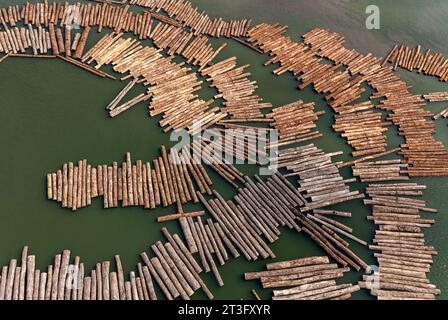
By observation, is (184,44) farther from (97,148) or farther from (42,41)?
(97,148)

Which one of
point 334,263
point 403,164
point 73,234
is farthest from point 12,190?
point 403,164

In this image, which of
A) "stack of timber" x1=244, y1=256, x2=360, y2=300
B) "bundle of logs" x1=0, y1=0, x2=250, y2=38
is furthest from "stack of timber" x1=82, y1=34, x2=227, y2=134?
"stack of timber" x1=244, y1=256, x2=360, y2=300

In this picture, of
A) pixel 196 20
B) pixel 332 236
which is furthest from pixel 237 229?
pixel 196 20

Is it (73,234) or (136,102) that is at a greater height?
(136,102)

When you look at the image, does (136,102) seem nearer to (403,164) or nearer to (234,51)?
(234,51)

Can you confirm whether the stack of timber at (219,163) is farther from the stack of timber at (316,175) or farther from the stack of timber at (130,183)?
the stack of timber at (316,175)

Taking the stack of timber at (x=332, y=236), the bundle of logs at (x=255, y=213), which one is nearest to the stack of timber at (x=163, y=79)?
the bundle of logs at (x=255, y=213)
